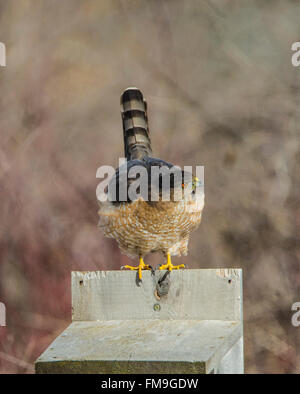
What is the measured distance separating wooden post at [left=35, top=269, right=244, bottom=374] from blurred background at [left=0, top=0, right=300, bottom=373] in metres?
1.92

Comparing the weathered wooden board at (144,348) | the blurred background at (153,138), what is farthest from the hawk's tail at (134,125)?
the weathered wooden board at (144,348)

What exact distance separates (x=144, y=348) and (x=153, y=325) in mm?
270

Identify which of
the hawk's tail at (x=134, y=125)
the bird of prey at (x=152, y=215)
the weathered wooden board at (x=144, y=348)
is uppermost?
the hawk's tail at (x=134, y=125)

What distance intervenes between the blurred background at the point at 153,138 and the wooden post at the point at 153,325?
6.31 feet

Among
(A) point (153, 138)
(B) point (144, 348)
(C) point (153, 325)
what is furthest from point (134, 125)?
(B) point (144, 348)

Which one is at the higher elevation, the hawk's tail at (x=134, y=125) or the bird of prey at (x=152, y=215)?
the hawk's tail at (x=134, y=125)

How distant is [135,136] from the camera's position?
364 centimetres

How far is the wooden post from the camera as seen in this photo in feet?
6.62

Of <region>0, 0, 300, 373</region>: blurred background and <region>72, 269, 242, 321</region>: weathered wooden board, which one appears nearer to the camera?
<region>72, 269, 242, 321</region>: weathered wooden board

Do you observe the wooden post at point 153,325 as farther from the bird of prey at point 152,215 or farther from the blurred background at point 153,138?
the blurred background at point 153,138

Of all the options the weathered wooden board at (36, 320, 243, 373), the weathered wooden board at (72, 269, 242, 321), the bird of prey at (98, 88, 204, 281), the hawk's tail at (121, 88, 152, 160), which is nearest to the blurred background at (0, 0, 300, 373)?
the hawk's tail at (121, 88, 152, 160)

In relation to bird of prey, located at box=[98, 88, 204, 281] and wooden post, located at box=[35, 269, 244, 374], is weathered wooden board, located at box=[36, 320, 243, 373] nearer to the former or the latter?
wooden post, located at box=[35, 269, 244, 374]

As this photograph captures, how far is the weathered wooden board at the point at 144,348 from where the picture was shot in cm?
198
